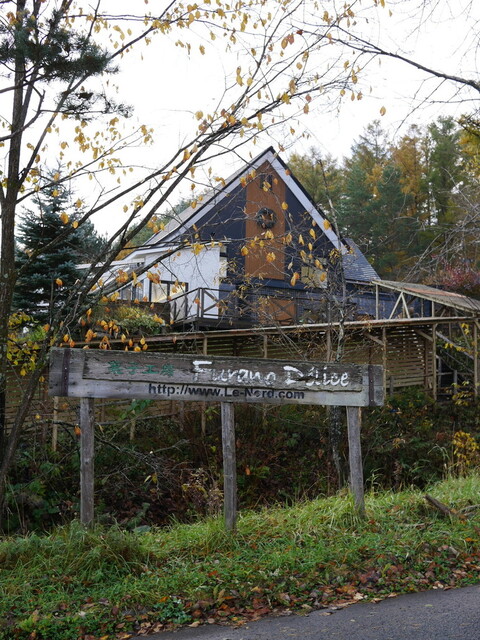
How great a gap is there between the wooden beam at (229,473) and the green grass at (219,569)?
0.17m

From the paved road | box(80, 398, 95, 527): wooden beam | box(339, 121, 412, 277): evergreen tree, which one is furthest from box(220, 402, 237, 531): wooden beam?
box(339, 121, 412, 277): evergreen tree

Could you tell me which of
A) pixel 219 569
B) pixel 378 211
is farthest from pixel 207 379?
pixel 378 211

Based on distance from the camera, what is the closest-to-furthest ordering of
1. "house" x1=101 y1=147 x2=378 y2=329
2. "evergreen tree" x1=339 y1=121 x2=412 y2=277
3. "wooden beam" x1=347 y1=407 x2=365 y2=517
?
"wooden beam" x1=347 y1=407 x2=365 y2=517, "house" x1=101 y1=147 x2=378 y2=329, "evergreen tree" x1=339 y1=121 x2=412 y2=277

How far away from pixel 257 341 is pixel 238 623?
584 inches

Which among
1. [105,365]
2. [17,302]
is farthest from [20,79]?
[17,302]

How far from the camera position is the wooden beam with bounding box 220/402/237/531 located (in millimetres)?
6121

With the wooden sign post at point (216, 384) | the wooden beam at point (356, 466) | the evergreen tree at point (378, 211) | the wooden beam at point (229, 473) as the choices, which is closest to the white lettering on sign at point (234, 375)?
the wooden sign post at point (216, 384)

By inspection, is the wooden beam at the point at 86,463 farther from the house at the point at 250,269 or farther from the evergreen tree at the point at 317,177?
the evergreen tree at the point at 317,177

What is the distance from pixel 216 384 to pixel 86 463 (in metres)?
1.44

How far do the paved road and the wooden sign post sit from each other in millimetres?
1527

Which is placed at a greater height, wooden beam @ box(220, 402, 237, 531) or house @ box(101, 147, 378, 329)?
house @ box(101, 147, 378, 329)

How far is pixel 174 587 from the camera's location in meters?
5.05

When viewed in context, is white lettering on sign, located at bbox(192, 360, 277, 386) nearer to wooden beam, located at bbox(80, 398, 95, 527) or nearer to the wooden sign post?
the wooden sign post

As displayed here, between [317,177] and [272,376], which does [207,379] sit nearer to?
[272,376]
